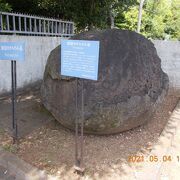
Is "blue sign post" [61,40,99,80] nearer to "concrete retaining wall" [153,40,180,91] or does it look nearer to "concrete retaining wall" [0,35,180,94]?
"concrete retaining wall" [0,35,180,94]

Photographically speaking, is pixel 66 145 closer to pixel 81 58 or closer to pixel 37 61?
pixel 81 58

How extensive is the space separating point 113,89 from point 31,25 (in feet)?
12.9

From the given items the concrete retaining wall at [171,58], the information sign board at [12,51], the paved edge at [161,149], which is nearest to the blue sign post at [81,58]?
the information sign board at [12,51]

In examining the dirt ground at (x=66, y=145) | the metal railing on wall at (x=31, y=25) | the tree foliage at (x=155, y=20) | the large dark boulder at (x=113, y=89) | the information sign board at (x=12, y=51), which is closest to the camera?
the dirt ground at (x=66, y=145)

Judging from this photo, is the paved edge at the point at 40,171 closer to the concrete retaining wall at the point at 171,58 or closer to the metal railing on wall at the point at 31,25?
the metal railing on wall at the point at 31,25

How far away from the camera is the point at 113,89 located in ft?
12.5

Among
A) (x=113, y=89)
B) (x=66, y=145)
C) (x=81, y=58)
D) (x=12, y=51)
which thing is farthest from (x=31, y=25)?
(x=81, y=58)

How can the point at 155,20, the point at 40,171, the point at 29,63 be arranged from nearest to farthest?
the point at 40,171 < the point at 29,63 < the point at 155,20

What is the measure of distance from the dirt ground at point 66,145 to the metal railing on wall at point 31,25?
2.14m

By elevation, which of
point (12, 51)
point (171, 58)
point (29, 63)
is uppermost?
point (12, 51)

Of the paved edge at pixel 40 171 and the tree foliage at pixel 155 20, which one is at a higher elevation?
the tree foliage at pixel 155 20

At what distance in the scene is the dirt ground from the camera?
10.7 feet

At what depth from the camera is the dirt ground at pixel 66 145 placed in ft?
10.7

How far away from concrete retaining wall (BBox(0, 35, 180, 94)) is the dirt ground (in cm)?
124
